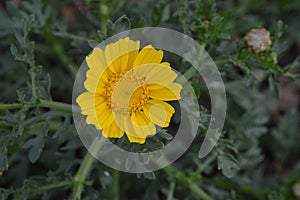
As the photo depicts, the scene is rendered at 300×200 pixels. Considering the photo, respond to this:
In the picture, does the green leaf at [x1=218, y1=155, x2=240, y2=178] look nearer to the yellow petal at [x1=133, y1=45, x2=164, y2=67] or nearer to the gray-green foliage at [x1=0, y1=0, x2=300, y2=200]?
the gray-green foliage at [x1=0, y1=0, x2=300, y2=200]

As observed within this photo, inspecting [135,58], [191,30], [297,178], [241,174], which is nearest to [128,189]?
[241,174]

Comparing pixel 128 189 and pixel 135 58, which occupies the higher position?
pixel 135 58

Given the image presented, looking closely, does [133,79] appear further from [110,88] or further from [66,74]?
[66,74]

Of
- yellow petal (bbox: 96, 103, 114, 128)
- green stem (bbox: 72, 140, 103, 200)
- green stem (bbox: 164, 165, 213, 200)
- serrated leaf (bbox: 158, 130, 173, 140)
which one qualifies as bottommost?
green stem (bbox: 164, 165, 213, 200)

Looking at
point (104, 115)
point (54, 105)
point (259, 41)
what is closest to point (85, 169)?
point (54, 105)

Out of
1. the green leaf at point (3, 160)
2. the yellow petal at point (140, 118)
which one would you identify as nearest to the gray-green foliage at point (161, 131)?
the green leaf at point (3, 160)

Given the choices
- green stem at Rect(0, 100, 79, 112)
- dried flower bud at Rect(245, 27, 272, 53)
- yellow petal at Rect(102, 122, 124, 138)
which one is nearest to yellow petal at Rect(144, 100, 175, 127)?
yellow petal at Rect(102, 122, 124, 138)

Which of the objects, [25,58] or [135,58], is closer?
[135,58]
